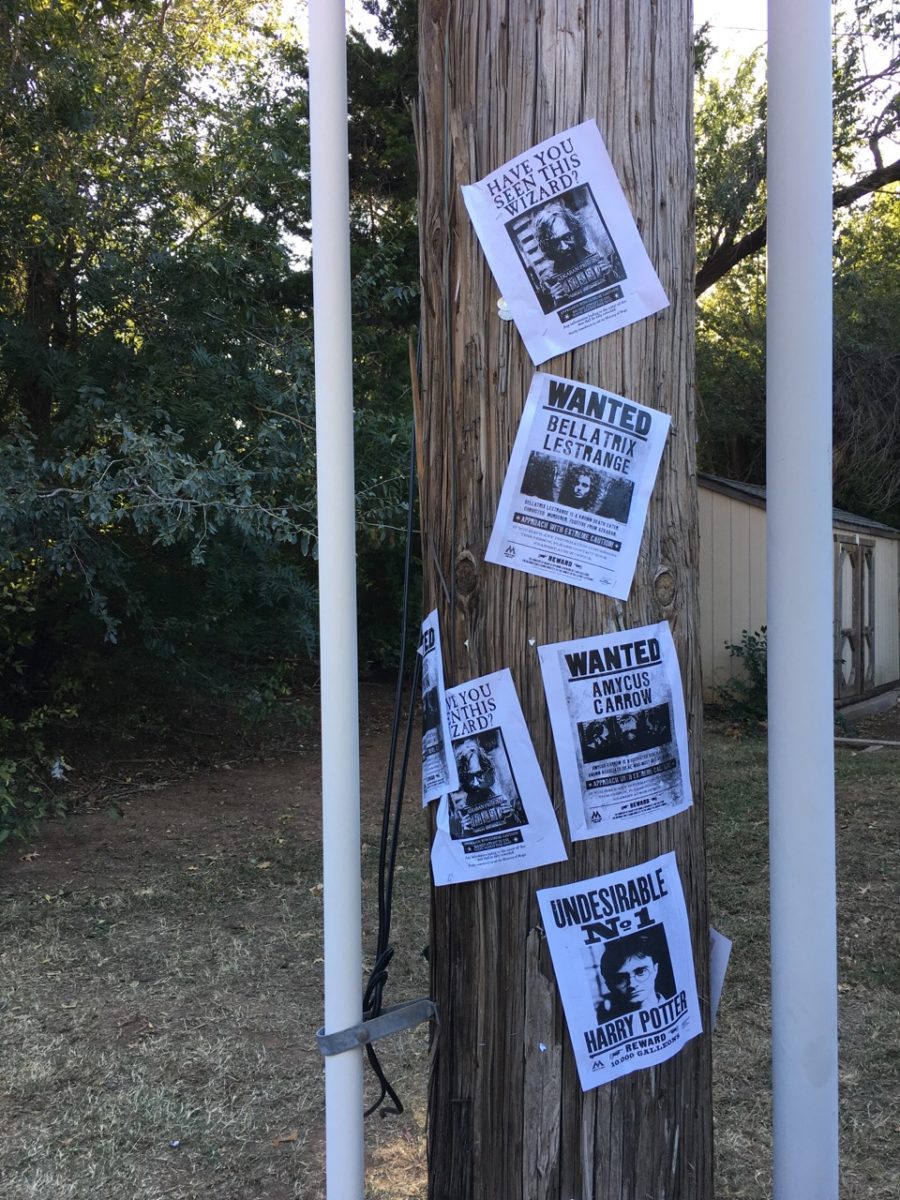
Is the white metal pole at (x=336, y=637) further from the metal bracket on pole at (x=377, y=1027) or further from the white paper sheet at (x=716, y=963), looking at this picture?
the white paper sheet at (x=716, y=963)

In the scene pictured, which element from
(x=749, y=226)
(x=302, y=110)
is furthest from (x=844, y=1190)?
(x=749, y=226)

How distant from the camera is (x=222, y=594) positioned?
7160 millimetres

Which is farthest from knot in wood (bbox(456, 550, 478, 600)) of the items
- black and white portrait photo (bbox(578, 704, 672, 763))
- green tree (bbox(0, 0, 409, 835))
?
green tree (bbox(0, 0, 409, 835))

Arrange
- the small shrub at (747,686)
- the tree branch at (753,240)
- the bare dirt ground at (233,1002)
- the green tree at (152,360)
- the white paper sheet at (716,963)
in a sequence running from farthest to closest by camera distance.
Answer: the tree branch at (753,240) → the small shrub at (747,686) → the green tree at (152,360) → the bare dirt ground at (233,1002) → the white paper sheet at (716,963)

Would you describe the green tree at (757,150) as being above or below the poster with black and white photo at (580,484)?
above

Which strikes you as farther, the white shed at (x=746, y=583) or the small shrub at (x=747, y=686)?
the white shed at (x=746, y=583)

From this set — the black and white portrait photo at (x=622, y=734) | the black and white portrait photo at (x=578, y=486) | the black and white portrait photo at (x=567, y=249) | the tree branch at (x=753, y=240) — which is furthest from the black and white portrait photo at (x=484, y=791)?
the tree branch at (x=753, y=240)

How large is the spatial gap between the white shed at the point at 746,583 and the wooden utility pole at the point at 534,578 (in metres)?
9.54

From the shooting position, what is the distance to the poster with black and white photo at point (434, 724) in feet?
5.00

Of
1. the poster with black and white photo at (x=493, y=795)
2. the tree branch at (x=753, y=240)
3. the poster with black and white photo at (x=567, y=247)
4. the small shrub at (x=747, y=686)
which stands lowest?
the small shrub at (x=747, y=686)

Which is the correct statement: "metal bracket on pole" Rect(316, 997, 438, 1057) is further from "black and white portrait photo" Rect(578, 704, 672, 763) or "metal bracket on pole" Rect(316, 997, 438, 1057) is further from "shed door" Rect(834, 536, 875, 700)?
"shed door" Rect(834, 536, 875, 700)

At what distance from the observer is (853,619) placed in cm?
1211

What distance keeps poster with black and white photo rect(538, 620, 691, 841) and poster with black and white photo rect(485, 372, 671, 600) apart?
9 centimetres

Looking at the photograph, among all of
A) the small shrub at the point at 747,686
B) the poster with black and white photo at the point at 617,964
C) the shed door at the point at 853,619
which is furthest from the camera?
the shed door at the point at 853,619
